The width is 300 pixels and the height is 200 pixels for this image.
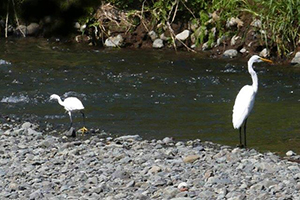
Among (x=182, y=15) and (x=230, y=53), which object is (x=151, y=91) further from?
(x=182, y=15)

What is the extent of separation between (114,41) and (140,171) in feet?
28.2

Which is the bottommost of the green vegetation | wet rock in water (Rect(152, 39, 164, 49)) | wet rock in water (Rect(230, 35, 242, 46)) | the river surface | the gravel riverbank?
the river surface

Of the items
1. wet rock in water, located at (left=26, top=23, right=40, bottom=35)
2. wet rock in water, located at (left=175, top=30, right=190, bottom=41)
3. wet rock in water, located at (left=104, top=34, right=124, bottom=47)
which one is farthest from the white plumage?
wet rock in water, located at (left=26, top=23, right=40, bottom=35)

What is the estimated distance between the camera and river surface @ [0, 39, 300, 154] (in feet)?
32.9

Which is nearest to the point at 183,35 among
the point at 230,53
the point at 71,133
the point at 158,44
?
the point at 158,44

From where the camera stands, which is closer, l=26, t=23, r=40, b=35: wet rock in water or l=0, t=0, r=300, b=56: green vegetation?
l=0, t=0, r=300, b=56: green vegetation

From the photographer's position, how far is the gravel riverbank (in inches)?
266

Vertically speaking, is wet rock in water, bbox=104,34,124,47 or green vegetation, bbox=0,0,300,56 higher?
green vegetation, bbox=0,0,300,56

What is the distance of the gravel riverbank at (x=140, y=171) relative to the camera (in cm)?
675

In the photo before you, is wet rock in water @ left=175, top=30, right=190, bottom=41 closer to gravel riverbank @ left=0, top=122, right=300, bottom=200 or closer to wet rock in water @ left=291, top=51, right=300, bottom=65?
wet rock in water @ left=291, top=51, right=300, bottom=65

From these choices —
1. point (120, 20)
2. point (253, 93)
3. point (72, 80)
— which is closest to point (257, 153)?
point (253, 93)

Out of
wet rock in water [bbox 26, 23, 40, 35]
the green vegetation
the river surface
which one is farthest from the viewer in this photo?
wet rock in water [bbox 26, 23, 40, 35]

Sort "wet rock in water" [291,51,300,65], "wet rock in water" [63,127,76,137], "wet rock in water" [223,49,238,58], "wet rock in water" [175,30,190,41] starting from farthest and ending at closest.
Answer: "wet rock in water" [175,30,190,41], "wet rock in water" [223,49,238,58], "wet rock in water" [291,51,300,65], "wet rock in water" [63,127,76,137]

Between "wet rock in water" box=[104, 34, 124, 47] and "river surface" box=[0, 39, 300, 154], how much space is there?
0.34m
